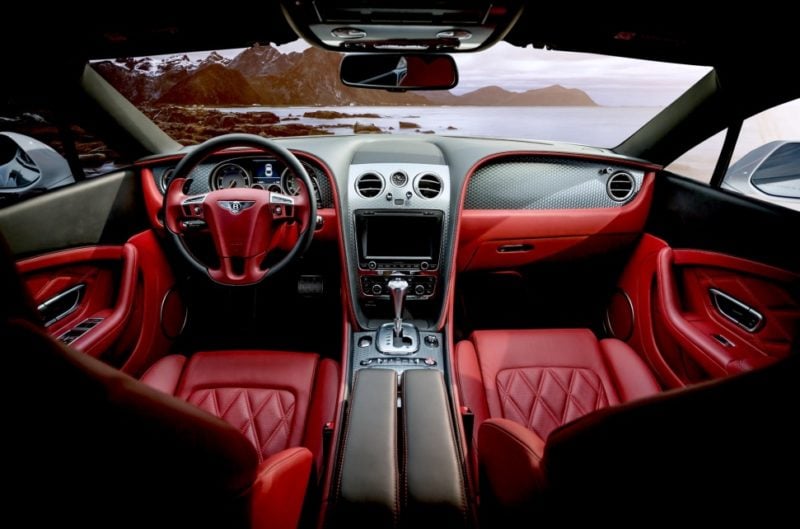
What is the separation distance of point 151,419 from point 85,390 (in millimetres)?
96

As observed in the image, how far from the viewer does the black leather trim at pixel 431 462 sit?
3.55 feet

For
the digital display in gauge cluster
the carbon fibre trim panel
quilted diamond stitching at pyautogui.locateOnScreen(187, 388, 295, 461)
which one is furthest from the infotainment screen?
quilted diamond stitching at pyautogui.locateOnScreen(187, 388, 295, 461)

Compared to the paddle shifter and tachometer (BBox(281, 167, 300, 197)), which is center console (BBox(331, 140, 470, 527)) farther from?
tachometer (BBox(281, 167, 300, 197))

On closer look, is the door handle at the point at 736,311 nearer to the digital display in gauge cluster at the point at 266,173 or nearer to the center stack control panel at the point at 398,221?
the center stack control panel at the point at 398,221

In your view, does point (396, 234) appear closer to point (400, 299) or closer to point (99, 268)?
point (400, 299)

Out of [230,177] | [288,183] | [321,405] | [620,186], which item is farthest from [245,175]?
[620,186]

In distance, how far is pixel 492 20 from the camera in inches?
77.5

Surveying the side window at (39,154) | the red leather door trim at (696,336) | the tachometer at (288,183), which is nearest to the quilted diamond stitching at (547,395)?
the red leather door trim at (696,336)

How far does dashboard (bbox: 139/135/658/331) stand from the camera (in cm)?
258

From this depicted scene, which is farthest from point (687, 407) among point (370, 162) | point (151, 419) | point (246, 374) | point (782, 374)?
point (370, 162)

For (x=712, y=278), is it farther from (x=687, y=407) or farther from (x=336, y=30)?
(x=336, y=30)

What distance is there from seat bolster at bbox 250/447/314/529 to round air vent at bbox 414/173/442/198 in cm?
169

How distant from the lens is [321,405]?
1.95 metres

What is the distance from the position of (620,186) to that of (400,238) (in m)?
1.44
